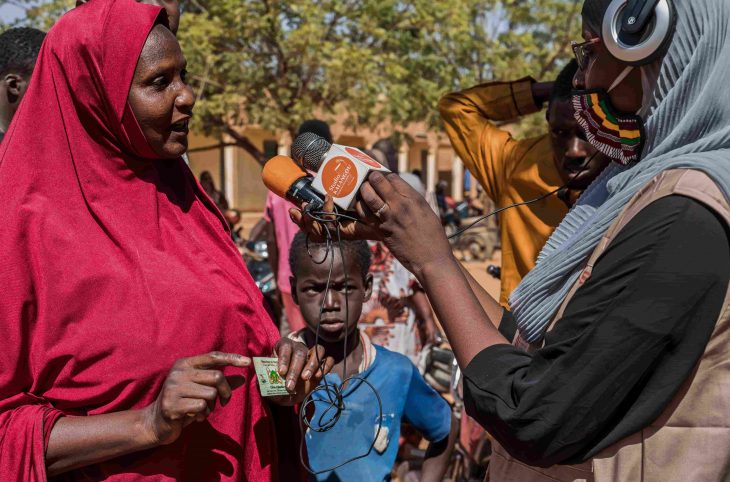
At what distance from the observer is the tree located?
36.5 feet

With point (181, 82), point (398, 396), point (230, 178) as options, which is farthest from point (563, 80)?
point (230, 178)

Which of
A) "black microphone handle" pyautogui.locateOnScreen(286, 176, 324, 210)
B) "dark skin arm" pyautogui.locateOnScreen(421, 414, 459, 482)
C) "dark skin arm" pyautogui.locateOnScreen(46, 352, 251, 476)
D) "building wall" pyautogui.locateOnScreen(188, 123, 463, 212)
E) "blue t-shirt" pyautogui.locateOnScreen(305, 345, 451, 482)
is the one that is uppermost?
"black microphone handle" pyautogui.locateOnScreen(286, 176, 324, 210)

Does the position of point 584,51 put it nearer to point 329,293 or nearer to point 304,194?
point 304,194

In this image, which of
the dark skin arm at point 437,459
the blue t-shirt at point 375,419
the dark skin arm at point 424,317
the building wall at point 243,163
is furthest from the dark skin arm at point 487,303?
the building wall at point 243,163

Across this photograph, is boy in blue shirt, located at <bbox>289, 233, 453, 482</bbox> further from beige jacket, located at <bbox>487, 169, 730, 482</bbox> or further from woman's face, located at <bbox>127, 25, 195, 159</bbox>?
beige jacket, located at <bbox>487, 169, 730, 482</bbox>

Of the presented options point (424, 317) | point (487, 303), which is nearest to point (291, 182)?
point (487, 303)

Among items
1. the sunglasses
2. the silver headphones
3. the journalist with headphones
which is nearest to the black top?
the journalist with headphones

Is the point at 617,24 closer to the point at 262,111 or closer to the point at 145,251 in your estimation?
the point at 145,251

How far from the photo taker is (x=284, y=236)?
5672 mm

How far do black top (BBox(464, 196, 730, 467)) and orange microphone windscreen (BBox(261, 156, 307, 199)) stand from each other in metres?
0.91

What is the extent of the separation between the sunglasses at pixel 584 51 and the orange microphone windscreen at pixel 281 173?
797 mm

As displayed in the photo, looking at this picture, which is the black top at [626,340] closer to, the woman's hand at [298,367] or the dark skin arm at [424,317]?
the woman's hand at [298,367]

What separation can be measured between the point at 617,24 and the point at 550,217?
83.7 inches

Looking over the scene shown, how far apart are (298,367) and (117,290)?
54 cm
